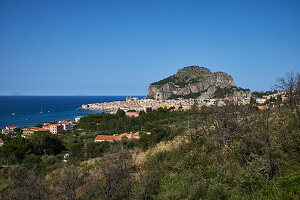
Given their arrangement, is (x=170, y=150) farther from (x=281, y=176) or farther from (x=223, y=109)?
(x=281, y=176)

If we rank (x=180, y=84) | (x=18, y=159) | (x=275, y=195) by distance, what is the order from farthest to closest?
(x=180, y=84), (x=18, y=159), (x=275, y=195)

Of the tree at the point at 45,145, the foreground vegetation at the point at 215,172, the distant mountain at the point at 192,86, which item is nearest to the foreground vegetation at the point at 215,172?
the foreground vegetation at the point at 215,172

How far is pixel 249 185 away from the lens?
4.52 metres

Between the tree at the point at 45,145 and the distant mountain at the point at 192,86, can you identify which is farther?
the distant mountain at the point at 192,86

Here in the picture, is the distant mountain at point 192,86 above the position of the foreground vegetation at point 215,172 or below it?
above

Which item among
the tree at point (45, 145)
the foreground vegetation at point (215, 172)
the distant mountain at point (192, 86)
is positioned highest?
the distant mountain at point (192, 86)

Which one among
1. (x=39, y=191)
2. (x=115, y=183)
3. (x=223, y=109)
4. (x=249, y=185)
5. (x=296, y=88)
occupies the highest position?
(x=296, y=88)

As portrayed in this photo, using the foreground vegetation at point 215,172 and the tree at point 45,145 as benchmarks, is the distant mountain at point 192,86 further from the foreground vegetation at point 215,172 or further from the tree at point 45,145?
the foreground vegetation at point 215,172

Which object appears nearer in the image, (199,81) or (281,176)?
(281,176)

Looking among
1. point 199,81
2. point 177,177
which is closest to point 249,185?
point 177,177

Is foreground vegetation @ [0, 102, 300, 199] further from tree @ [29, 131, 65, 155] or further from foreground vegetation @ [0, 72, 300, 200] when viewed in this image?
tree @ [29, 131, 65, 155]

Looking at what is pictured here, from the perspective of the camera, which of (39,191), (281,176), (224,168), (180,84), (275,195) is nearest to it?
(275,195)

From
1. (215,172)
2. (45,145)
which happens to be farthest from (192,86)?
(215,172)

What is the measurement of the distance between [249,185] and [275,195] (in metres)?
0.68
